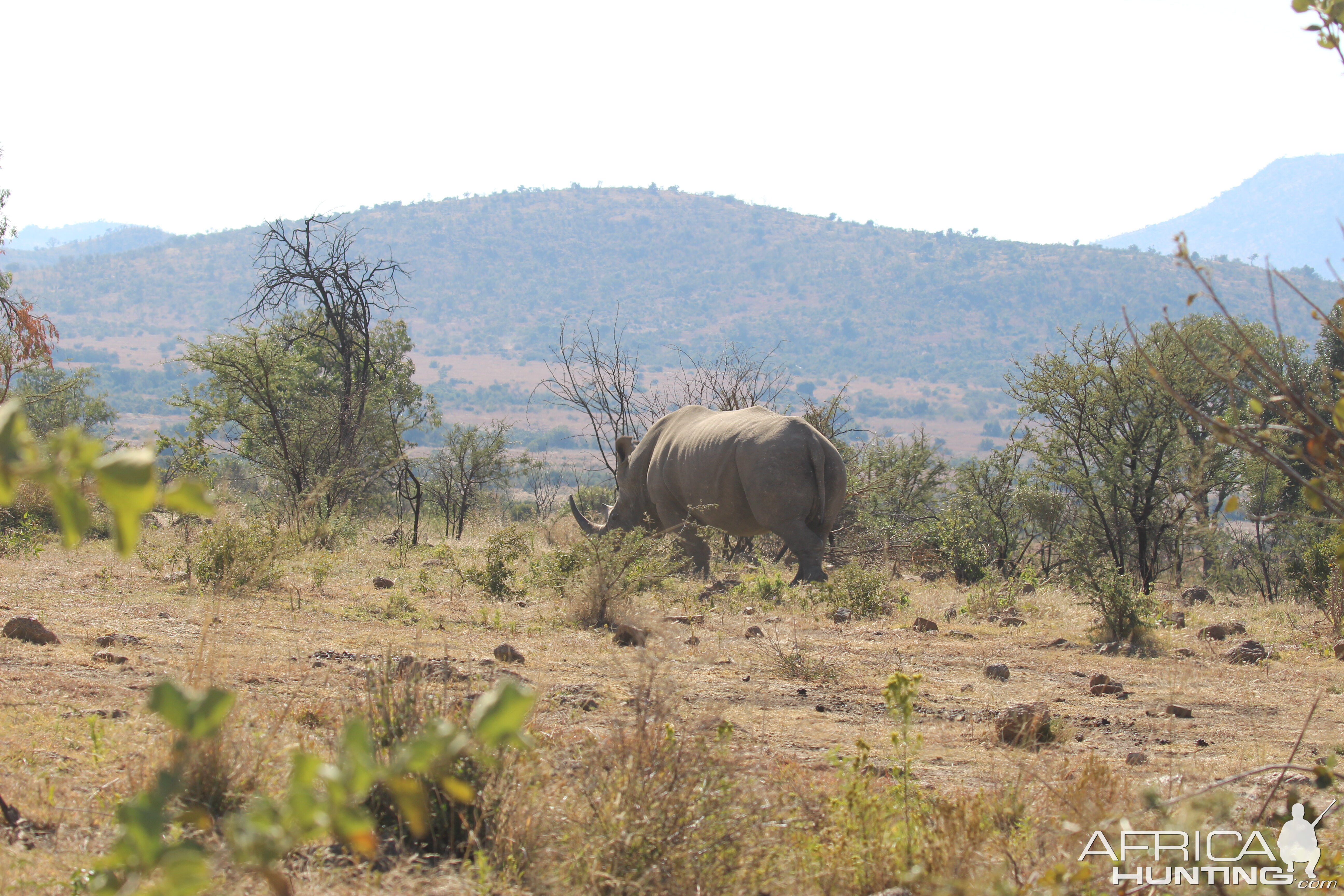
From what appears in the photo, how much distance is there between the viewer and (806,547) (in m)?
11.8

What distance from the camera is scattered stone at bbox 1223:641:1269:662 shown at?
7.58 m

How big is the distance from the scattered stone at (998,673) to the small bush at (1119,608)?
1917 millimetres

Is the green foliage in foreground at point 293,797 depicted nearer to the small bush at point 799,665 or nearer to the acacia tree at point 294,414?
the small bush at point 799,665

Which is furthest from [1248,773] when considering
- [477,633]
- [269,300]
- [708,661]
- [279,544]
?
[269,300]

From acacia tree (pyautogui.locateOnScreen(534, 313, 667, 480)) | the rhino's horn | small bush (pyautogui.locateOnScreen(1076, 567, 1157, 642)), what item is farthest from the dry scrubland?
acacia tree (pyautogui.locateOnScreen(534, 313, 667, 480))

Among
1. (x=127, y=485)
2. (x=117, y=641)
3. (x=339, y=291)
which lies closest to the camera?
(x=127, y=485)

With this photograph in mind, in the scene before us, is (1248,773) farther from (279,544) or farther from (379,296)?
(379,296)

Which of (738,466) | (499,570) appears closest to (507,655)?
(499,570)

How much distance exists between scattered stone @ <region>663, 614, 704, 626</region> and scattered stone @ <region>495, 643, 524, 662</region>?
209 cm

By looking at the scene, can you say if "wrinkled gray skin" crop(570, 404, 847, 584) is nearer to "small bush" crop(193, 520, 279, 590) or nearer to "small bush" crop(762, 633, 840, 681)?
"small bush" crop(762, 633, 840, 681)

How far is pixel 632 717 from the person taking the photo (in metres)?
4.29

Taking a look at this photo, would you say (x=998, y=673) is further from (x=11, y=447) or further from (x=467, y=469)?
(x=467, y=469)

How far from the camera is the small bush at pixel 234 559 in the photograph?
877 centimetres

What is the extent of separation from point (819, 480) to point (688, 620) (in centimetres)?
346
